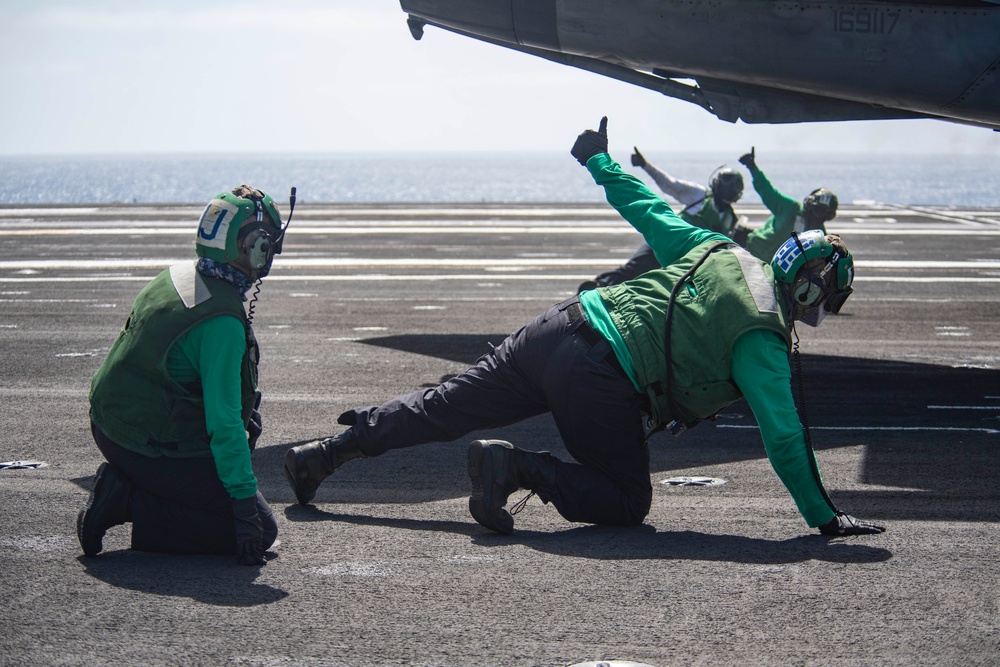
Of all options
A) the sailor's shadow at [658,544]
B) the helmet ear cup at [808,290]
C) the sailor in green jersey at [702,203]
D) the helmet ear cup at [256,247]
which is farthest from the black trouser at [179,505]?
the sailor in green jersey at [702,203]

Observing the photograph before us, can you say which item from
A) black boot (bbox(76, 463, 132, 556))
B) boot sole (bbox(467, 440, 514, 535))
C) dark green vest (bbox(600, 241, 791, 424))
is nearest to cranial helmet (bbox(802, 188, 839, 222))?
dark green vest (bbox(600, 241, 791, 424))

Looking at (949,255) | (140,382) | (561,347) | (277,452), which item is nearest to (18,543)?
(140,382)

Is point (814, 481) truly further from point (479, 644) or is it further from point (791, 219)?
point (791, 219)

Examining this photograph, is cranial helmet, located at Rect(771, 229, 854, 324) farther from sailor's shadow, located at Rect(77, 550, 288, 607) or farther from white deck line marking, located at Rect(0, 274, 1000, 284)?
white deck line marking, located at Rect(0, 274, 1000, 284)

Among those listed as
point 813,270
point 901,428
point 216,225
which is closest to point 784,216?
point 901,428

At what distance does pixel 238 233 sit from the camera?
16.4 ft

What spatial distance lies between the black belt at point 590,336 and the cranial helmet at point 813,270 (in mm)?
934

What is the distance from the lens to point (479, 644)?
4.20 meters

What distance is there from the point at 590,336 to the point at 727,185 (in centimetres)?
627

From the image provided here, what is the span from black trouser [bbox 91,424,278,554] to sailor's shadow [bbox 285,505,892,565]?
718 mm

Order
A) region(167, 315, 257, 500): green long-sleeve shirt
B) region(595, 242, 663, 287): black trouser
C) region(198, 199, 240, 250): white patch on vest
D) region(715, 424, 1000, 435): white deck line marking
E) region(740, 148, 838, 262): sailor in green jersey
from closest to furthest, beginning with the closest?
region(167, 315, 257, 500): green long-sleeve shirt → region(198, 199, 240, 250): white patch on vest → region(715, 424, 1000, 435): white deck line marking → region(740, 148, 838, 262): sailor in green jersey → region(595, 242, 663, 287): black trouser

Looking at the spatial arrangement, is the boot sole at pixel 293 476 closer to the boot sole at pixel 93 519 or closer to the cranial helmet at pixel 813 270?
the boot sole at pixel 93 519

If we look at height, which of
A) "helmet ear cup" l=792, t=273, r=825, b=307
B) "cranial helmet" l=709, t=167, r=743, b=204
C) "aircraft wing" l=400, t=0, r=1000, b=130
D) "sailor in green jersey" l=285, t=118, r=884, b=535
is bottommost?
"sailor in green jersey" l=285, t=118, r=884, b=535

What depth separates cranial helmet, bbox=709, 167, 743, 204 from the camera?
1104 centimetres
